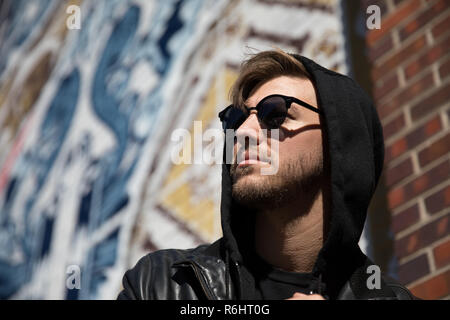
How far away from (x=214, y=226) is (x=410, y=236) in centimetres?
115

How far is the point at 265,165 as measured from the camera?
7.42ft

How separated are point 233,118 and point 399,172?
0.91m

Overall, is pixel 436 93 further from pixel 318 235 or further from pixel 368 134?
pixel 318 235

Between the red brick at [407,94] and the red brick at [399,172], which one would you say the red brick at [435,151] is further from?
the red brick at [407,94]

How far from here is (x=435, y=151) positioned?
2.85 meters

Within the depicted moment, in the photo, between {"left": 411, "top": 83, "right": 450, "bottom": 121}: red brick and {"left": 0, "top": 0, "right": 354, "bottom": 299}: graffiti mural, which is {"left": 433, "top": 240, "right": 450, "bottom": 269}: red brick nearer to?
{"left": 411, "top": 83, "right": 450, "bottom": 121}: red brick

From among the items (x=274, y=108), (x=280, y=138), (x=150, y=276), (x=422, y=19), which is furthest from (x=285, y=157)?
(x=422, y=19)

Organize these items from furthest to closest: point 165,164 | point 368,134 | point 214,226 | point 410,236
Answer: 1. point 165,164
2. point 214,226
3. point 410,236
4. point 368,134

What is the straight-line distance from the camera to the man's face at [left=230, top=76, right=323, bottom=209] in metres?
2.22

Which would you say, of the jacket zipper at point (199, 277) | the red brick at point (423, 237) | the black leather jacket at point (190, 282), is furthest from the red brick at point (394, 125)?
the jacket zipper at point (199, 277)

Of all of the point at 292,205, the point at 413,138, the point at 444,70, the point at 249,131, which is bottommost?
the point at 292,205

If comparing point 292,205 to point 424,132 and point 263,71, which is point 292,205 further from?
point 424,132
